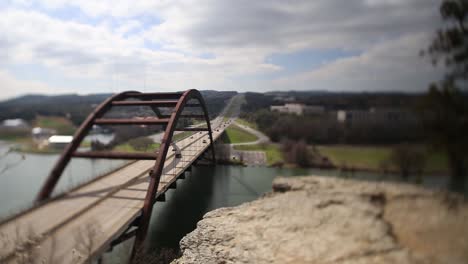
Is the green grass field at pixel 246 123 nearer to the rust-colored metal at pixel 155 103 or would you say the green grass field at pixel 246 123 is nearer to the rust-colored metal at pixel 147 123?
the rust-colored metal at pixel 147 123

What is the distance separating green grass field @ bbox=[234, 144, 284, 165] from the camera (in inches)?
140

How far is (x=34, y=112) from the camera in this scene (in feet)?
14.7

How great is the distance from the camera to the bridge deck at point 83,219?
11.4 feet

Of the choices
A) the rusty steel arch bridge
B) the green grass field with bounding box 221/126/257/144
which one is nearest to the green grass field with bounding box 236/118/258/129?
the green grass field with bounding box 221/126/257/144

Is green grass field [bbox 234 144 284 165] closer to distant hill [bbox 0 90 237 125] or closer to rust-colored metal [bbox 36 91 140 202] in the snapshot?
distant hill [bbox 0 90 237 125]

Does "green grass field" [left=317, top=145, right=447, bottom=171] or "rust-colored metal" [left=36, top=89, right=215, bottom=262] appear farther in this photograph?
"rust-colored metal" [left=36, top=89, right=215, bottom=262]

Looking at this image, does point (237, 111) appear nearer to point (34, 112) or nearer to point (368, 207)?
point (368, 207)

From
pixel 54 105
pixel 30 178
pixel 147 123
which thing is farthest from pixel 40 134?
pixel 30 178

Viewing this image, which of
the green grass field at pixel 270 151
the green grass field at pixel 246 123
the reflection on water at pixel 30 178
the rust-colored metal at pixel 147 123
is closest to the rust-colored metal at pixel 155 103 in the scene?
the rust-colored metal at pixel 147 123

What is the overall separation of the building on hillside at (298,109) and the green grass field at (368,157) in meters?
0.42

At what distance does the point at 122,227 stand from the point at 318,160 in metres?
3.67

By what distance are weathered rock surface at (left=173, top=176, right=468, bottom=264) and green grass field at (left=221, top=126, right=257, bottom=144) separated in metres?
1.01

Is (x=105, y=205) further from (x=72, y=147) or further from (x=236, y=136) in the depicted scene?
(x=236, y=136)

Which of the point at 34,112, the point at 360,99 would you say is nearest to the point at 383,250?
the point at 360,99
